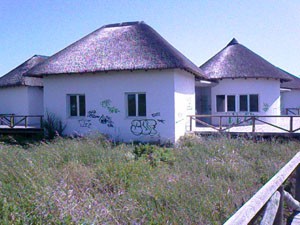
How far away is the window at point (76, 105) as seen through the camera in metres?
15.0

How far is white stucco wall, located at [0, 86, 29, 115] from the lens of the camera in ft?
65.1

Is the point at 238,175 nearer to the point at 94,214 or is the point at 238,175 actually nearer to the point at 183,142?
the point at 94,214

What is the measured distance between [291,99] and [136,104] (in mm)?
19415

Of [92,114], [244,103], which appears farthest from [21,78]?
[244,103]

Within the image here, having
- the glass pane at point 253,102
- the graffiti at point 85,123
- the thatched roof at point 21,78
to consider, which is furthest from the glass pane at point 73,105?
the glass pane at point 253,102

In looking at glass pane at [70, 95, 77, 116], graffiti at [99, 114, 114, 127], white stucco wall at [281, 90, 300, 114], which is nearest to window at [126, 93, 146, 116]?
graffiti at [99, 114, 114, 127]

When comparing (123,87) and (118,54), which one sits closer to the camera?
(123,87)

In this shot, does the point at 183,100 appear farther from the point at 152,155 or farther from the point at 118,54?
the point at 152,155

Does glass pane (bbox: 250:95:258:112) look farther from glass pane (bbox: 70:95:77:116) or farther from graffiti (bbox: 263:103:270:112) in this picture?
glass pane (bbox: 70:95:77:116)

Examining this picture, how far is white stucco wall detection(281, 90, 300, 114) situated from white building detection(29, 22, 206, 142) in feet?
51.2

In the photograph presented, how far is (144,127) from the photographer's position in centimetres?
1381

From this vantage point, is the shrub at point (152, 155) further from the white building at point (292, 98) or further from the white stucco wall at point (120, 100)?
the white building at point (292, 98)

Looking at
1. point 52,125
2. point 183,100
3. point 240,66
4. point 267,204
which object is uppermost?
point 240,66

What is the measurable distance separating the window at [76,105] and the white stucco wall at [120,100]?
27cm
